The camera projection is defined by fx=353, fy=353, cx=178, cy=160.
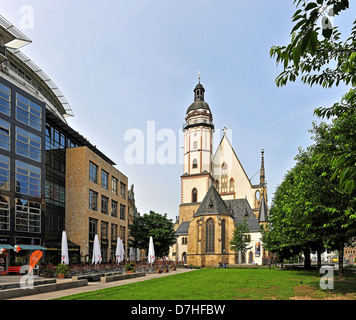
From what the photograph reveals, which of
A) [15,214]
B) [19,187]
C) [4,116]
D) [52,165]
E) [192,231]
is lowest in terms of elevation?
[192,231]

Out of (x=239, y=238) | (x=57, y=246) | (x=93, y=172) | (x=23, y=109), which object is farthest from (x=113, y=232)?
(x=23, y=109)

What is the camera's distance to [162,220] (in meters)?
61.9

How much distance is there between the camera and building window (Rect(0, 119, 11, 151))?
3331cm

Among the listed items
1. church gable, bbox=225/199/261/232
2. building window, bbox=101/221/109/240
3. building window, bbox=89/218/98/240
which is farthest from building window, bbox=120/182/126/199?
church gable, bbox=225/199/261/232

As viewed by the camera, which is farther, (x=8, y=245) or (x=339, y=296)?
(x=8, y=245)

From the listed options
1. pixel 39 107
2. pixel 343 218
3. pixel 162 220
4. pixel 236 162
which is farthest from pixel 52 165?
pixel 236 162

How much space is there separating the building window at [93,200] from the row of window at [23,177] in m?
9.20

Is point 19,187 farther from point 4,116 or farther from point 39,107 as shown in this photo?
point 39,107

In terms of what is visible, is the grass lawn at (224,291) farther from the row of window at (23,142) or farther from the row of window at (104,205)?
the row of window at (104,205)

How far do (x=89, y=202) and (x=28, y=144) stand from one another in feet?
39.9

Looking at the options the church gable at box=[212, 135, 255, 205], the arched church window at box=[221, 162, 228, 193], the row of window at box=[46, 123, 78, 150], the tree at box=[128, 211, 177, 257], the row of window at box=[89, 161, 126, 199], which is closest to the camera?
the row of window at box=[46, 123, 78, 150]

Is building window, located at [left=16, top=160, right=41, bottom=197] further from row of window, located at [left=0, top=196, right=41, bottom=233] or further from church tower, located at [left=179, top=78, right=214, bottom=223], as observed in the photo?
church tower, located at [left=179, top=78, right=214, bottom=223]

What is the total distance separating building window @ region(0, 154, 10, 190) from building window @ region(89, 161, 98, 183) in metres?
14.2

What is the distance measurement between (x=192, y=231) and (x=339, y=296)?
54042 mm
